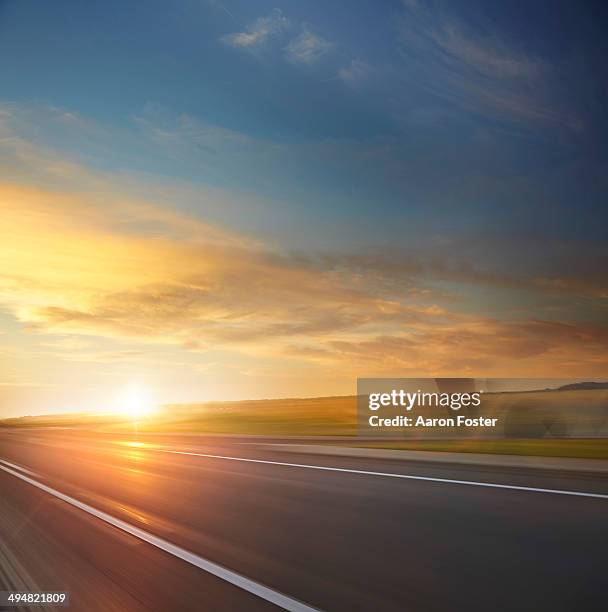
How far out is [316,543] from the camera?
752 cm

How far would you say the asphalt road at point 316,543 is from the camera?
5.44 metres

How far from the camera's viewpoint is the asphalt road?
5.44 m

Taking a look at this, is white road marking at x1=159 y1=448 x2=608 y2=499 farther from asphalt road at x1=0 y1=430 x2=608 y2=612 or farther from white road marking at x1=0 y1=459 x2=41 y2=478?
white road marking at x1=0 y1=459 x2=41 y2=478

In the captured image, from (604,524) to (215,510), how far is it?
5.62 metres

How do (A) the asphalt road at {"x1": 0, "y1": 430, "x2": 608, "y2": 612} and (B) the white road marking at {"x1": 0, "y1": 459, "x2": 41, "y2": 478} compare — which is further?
(B) the white road marking at {"x1": 0, "y1": 459, "x2": 41, "y2": 478}

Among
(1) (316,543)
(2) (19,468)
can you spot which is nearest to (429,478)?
(1) (316,543)

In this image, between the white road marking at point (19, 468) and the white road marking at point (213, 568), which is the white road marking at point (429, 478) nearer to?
the white road marking at point (19, 468)

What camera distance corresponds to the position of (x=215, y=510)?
10180mm

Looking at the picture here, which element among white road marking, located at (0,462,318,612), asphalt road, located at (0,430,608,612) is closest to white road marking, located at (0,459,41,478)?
asphalt road, located at (0,430,608,612)

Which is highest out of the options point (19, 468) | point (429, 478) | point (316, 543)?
point (316, 543)

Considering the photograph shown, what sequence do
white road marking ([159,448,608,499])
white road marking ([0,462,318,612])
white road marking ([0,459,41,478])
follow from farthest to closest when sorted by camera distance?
white road marking ([0,459,41,478]), white road marking ([159,448,608,499]), white road marking ([0,462,318,612])

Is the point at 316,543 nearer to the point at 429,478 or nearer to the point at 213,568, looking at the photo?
the point at 213,568

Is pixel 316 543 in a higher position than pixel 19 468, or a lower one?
higher

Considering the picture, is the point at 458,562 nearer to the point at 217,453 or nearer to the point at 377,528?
the point at 377,528
